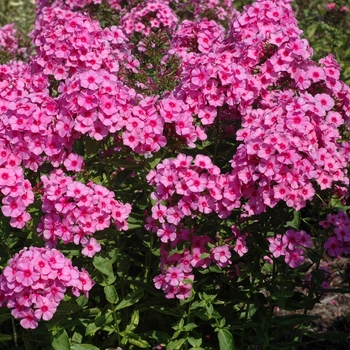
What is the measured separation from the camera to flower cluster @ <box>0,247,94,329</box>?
2.57m

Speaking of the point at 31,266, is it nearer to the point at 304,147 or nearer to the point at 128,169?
the point at 128,169

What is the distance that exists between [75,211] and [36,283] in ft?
1.09

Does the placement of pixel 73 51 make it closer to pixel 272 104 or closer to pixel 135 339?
pixel 272 104

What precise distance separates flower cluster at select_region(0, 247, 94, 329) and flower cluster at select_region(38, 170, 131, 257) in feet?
0.49

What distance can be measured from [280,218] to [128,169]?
27.2 inches

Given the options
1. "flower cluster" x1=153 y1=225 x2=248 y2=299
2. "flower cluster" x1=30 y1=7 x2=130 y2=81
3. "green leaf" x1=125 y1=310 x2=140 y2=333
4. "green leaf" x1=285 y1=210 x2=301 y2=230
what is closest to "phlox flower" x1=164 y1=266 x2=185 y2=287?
"flower cluster" x1=153 y1=225 x2=248 y2=299

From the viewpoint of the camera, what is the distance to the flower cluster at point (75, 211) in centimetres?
276

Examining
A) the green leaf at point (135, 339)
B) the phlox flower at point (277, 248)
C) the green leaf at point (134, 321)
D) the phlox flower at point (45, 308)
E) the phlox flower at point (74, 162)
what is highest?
the phlox flower at point (74, 162)

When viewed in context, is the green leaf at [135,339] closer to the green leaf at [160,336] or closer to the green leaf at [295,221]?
the green leaf at [160,336]

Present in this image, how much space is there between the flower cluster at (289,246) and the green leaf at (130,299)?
0.61m

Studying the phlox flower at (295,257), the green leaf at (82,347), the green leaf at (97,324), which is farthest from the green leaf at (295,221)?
the green leaf at (82,347)

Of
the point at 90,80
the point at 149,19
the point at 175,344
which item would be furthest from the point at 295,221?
the point at 149,19

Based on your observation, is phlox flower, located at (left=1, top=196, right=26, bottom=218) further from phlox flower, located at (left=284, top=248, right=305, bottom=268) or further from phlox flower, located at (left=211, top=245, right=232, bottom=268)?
phlox flower, located at (left=284, top=248, right=305, bottom=268)

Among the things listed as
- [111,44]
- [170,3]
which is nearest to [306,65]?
[111,44]
